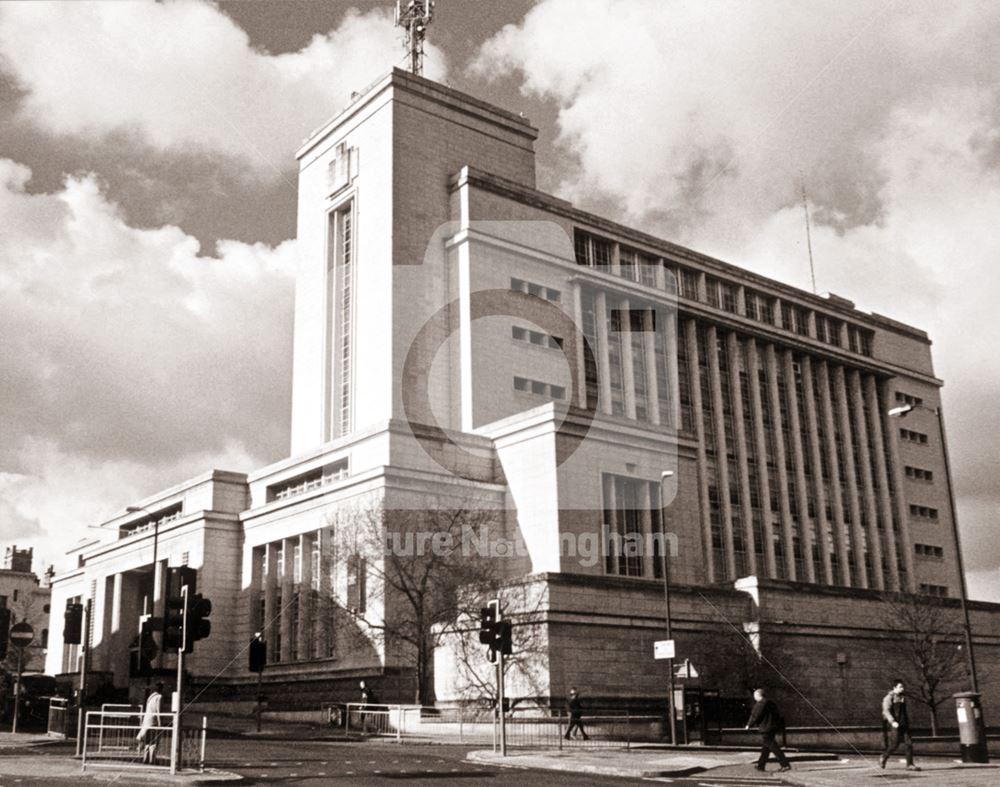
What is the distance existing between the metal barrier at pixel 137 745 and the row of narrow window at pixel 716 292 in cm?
6020

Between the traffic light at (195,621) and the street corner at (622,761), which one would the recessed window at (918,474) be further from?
the traffic light at (195,621)

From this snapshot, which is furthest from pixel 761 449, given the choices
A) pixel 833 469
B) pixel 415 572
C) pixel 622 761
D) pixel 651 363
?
pixel 622 761

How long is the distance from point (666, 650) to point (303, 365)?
50.8 m

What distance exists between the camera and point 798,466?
87.8m

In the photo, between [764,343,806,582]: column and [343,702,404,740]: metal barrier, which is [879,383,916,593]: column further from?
[343,702,404,740]: metal barrier

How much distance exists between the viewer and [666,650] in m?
34.6

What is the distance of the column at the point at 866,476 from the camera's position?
3533 inches

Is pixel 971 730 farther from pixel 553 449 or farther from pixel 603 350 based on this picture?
pixel 603 350

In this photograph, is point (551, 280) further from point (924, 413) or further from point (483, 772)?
point (483, 772)

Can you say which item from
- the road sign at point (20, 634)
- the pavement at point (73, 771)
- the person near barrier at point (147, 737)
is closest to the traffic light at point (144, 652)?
the person near barrier at point (147, 737)

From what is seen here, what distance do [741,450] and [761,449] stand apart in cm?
287

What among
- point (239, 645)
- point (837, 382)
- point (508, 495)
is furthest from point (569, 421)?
point (837, 382)

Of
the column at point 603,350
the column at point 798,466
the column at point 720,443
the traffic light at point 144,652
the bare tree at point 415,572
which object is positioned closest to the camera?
the traffic light at point 144,652

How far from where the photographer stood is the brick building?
53.0 meters
